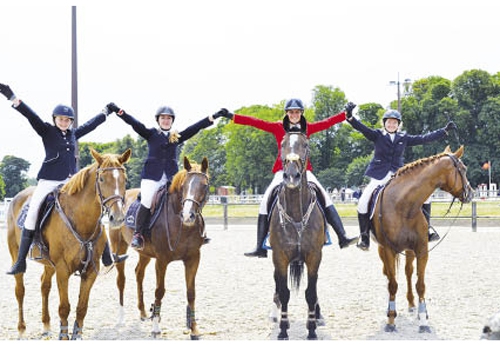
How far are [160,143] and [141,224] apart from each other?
1.26 meters

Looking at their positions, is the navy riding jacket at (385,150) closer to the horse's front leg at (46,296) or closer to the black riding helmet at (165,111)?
the black riding helmet at (165,111)

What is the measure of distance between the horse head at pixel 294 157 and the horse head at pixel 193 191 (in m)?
1.16

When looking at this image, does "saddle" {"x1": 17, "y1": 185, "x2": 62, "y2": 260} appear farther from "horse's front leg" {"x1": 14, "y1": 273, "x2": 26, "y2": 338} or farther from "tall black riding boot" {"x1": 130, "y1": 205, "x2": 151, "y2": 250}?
"tall black riding boot" {"x1": 130, "y1": 205, "x2": 151, "y2": 250}

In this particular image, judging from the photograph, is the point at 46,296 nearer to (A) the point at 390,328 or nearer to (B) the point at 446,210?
(A) the point at 390,328

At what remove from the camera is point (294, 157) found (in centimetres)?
646

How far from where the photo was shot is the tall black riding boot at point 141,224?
309 inches

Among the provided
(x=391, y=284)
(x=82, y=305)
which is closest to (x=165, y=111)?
(x=82, y=305)

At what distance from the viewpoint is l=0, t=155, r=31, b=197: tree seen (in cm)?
10588

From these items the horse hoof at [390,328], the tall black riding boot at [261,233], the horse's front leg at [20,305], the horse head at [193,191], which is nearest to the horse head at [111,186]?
the horse head at [193,191]

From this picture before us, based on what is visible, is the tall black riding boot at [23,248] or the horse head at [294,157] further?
the tall black riding boot at [23,248]

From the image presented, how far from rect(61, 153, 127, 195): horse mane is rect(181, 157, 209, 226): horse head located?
98 centimetres

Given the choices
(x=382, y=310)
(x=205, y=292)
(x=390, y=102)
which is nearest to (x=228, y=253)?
(x=205, y=292)

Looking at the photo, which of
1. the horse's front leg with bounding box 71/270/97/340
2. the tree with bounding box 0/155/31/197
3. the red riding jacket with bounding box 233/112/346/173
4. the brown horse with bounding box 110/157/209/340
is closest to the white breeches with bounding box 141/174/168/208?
the brown horse with bounding box 110/157/209/340

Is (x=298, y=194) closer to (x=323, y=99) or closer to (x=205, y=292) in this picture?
(x=205, y=292)
